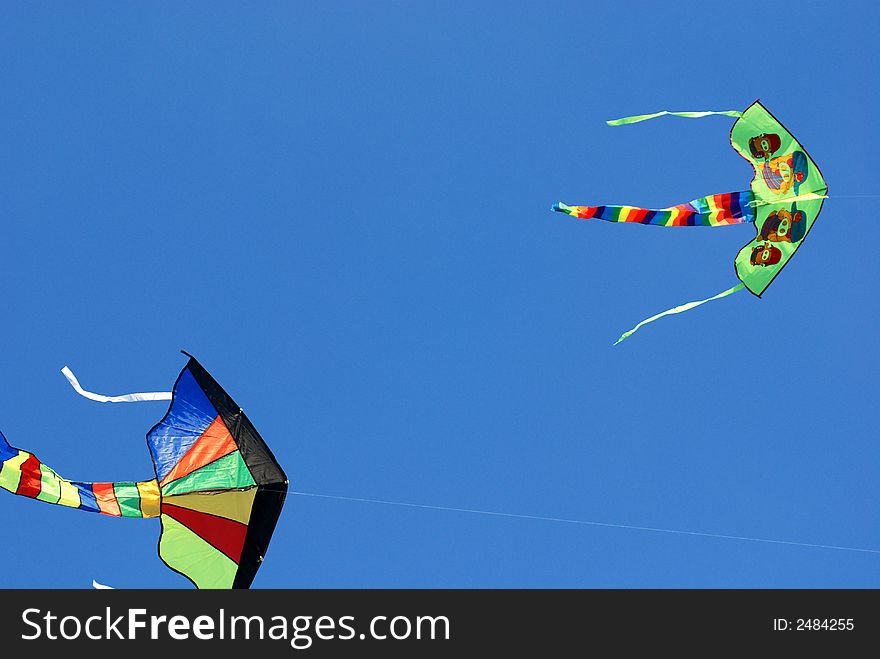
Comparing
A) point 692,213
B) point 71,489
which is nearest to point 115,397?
point 71,489

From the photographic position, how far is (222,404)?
48.8 ft

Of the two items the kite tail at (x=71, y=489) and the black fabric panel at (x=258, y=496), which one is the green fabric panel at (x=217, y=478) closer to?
the black fabric panel at (x=258, y=496)

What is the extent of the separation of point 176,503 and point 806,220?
9.47 metres

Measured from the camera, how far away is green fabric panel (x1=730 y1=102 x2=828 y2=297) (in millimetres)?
14383

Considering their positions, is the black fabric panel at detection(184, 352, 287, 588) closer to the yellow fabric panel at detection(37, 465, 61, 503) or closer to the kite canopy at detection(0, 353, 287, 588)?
the kite canopy at detection(0, 353, 287, 588)

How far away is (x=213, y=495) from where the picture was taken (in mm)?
14578

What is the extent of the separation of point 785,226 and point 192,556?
368 inches

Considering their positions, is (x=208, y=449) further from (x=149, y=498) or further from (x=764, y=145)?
(x=764, y=145)

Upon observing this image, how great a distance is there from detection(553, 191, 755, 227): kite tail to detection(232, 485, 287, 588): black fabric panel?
5676 mm

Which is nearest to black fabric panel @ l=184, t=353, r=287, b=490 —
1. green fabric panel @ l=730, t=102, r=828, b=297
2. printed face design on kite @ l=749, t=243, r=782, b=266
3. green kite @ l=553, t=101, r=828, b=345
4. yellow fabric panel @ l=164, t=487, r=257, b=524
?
yellow fabric panel @ l=164, t=487, r=257, b=524
